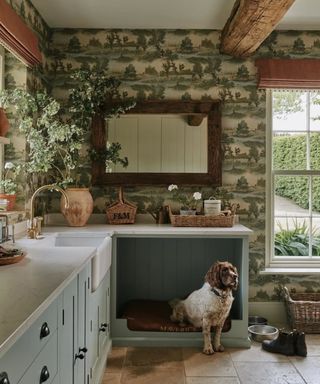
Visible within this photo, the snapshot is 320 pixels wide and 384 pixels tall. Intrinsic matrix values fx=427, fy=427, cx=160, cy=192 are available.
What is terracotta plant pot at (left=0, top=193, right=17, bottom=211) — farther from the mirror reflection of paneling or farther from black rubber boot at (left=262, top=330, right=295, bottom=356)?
black rubber boot at (left=262, top=330, right=295, bottom=356)

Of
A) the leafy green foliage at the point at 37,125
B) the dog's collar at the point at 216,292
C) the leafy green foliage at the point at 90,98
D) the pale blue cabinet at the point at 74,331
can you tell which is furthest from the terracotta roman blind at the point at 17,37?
the dog's collar at the point at 216,292

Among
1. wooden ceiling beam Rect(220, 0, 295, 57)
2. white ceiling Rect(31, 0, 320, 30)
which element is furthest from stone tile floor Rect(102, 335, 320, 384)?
white ceiling Rect(31, 0, 320, 30)

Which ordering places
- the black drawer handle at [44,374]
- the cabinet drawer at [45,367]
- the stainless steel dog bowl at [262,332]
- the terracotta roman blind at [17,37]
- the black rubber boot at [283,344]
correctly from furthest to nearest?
the stainless steel dog bowl at [262,332]
the black rubber boot at [283,344]
the terracotta roman blind at [17,37]
the black drawer handle at [44,374]
the cabinet drawer at [45,367]

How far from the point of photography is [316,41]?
12.5 feet

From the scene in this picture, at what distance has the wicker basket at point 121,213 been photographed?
3578 millimetres

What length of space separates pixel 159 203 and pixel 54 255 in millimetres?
1815

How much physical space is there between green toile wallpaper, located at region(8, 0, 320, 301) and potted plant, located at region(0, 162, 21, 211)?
747 millimetres

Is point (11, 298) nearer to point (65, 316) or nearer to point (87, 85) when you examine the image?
point (65, 316)

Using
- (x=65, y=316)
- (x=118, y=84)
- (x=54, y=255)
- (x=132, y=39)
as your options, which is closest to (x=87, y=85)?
(x=118, y=84)

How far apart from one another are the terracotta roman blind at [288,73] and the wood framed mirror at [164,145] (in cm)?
48

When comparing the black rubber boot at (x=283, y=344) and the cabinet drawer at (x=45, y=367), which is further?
the black rubber boot at (x=283, y=344)

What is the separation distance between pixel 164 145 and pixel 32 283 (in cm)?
240

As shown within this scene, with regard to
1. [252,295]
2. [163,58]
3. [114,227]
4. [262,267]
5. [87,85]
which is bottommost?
[252,295]

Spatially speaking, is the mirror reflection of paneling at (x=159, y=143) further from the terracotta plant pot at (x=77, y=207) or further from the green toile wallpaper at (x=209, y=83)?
the terracotta plant pot at (x=77, y=207)
